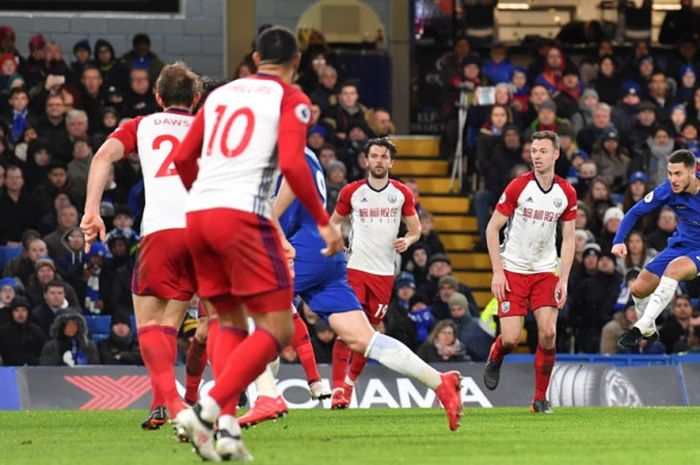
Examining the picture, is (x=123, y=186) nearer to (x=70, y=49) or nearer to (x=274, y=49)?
(x=70, y=49)

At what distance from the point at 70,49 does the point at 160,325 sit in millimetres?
15458

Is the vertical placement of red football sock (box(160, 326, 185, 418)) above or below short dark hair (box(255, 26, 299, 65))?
below

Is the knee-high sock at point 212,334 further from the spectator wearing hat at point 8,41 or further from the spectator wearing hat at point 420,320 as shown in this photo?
the spectator wearing hat at point 8,41

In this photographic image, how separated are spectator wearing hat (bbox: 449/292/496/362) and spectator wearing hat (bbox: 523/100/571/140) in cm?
406

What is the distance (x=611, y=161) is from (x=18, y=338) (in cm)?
896

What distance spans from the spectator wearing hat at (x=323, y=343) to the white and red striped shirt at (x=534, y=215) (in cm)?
476

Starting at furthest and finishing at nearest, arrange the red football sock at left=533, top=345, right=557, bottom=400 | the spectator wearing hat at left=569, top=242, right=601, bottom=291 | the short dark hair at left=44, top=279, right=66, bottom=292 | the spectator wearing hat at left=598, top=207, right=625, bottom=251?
1. the spectator wearing hat at left=598, top=207, right=625, bottom=251
2. the spectator wearing hat at left=569, top=242, right=601, bottom=291
3. the short dark hair at left=44, top=279, right=66, bottom=292
4. the red football sock at left=533, top=345, right=557, bottom=400

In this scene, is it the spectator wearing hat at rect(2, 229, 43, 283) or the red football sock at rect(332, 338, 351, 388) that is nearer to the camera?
the red football sock at rect(332, 338, 351, 388)

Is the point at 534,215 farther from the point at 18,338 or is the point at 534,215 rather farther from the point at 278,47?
the point at 18,338

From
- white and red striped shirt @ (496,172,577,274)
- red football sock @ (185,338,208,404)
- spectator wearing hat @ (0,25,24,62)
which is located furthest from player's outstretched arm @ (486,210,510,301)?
spectator wearing hat @ (0,25,24,62)

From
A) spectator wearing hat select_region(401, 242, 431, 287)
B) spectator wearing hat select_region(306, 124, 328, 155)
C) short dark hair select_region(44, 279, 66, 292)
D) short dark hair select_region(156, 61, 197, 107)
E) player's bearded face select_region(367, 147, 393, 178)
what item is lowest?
spectator wearing hat select_region(401, 242, 431, 287)

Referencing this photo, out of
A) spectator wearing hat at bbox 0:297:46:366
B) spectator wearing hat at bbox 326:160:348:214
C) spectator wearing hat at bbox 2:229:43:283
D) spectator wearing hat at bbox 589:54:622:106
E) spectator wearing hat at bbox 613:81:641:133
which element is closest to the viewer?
spectator wearing hat at bbox 0:297:46:366

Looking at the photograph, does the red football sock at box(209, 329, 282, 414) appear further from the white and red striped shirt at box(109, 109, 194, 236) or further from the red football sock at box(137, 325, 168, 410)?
the white and red striped shirt at box(109, 109, 194, 236)

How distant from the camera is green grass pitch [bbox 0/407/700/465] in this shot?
30.2 ft
